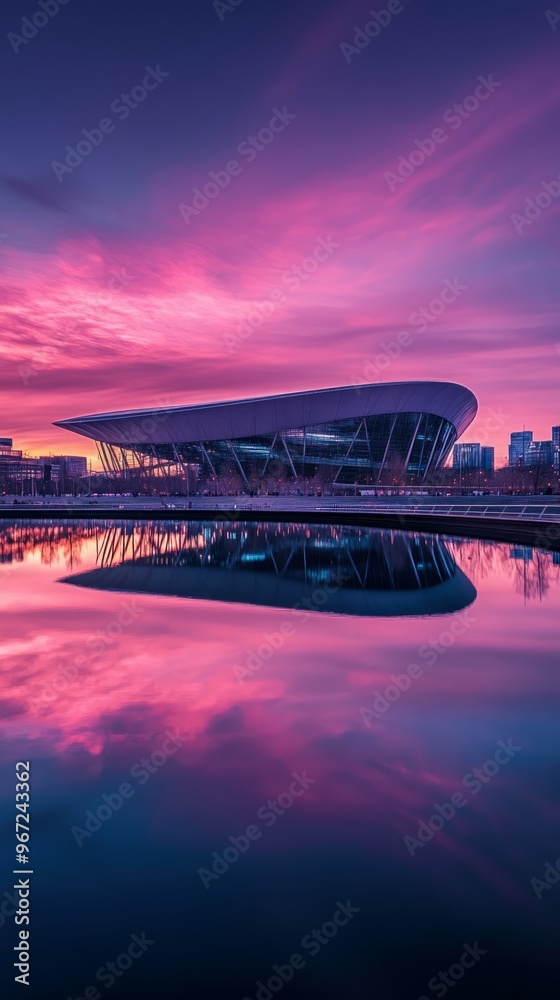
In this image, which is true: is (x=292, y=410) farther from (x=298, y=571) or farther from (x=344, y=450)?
(x=298, y=571)

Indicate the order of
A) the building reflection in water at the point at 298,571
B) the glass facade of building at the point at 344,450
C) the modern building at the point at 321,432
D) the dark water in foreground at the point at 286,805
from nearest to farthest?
the dark water in foreground at the point at 286,805
the building reflection in water at the point at 298,571
the modern building at the point at 321,432
the glass facade of building at the point at 344,450

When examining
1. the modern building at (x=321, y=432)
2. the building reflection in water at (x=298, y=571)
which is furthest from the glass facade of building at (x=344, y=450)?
the building reflection in water at (x=298, y=571)

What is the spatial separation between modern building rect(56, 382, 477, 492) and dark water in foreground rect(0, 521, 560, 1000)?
265 feet

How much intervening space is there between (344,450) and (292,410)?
960cm

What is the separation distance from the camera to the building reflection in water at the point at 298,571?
50.7 feet

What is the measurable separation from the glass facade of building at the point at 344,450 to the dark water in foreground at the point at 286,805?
82695mm

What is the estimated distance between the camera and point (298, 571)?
20.4m

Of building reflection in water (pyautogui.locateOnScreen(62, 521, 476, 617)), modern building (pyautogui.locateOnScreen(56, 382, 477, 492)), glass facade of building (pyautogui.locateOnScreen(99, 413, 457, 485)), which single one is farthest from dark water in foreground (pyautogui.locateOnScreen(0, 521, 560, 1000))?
glass facade of building (pyautogui.locateOnScreen(99, 413, 457, 485))

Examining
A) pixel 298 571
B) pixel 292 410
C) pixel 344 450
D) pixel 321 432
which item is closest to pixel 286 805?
pixel 298 571

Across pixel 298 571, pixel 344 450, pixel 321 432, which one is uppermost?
pixel 321 432

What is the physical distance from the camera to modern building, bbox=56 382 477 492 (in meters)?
92.4

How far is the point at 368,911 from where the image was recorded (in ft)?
14.1

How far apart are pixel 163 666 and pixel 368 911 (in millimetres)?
6044

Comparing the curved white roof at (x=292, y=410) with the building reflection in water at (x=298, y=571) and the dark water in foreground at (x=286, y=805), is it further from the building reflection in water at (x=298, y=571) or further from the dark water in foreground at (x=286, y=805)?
the dark water in foreground at (x=286, y=805)
